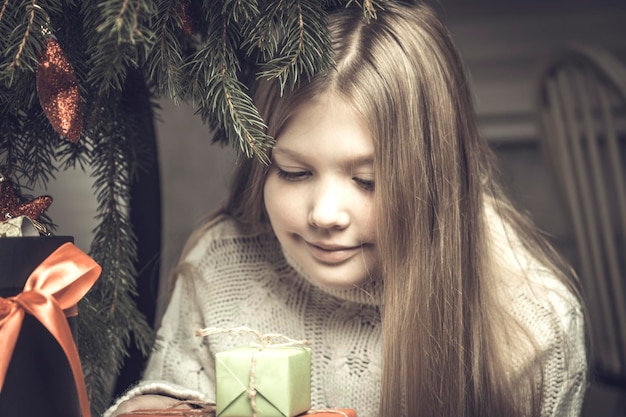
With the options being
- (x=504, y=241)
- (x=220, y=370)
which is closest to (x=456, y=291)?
(x=504, y=241)

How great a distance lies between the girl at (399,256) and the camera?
989 millimetres

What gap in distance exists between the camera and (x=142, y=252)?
1229 millimetres

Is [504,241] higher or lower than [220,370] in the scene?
higher

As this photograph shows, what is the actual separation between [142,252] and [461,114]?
1.73ft

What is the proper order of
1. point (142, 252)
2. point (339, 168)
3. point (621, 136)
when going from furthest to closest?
point (621, 136), point (142, 252), point (339, 168)

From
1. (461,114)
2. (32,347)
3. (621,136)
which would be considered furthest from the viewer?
(621,136)

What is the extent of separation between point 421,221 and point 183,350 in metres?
0.44

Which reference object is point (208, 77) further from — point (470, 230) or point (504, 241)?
point (504, 241)

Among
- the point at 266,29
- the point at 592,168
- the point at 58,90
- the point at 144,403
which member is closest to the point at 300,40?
the point at 266,29

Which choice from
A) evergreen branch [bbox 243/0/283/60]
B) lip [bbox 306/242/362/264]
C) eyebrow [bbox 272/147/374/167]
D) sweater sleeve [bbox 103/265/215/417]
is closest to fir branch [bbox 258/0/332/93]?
evergreen branch [bbox 243/0/283/60]

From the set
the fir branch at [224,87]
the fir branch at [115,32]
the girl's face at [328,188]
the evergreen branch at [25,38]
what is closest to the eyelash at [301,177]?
the girl's face at [328,188]

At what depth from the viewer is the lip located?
3.36 feet

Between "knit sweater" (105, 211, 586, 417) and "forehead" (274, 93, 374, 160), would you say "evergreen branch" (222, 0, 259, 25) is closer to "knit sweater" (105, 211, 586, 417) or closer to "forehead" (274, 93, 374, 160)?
"forehead" (274, 93, 374, 160)

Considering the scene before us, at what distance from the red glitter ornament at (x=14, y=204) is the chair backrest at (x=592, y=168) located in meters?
0.96
